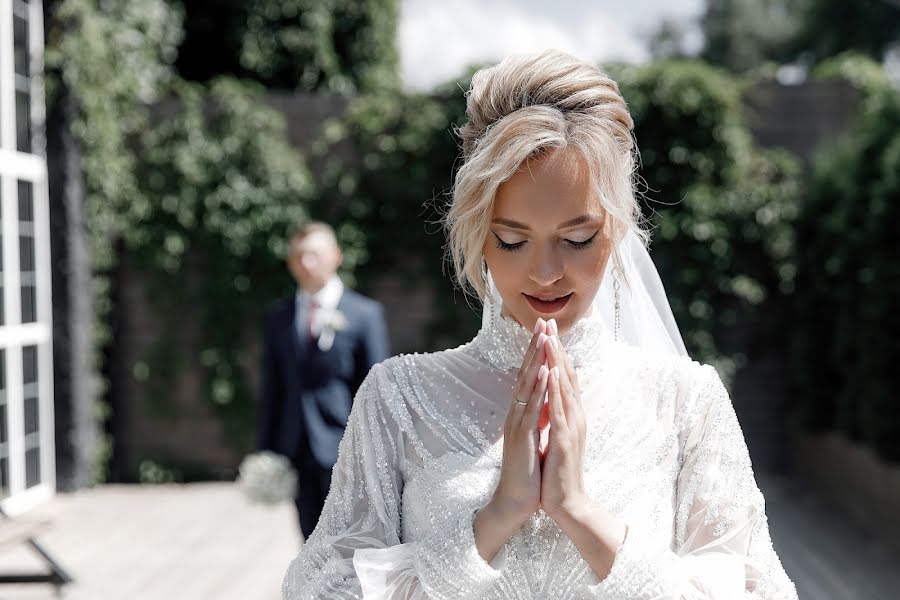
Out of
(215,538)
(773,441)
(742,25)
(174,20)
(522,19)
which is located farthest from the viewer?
(522,19)

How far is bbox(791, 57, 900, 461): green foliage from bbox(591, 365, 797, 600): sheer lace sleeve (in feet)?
13.9

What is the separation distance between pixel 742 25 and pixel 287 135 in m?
26.8

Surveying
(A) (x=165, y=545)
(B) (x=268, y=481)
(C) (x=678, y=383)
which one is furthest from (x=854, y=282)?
(C) (x=678, y=383)

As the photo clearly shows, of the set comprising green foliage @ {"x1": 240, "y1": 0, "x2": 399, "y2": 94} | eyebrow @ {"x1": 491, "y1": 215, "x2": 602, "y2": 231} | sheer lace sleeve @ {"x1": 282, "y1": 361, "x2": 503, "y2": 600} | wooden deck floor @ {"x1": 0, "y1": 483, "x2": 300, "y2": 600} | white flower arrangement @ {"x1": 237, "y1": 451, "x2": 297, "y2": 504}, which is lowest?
wooden deck floor @ {"x1": 0, "y1": 483, "x2": 300, "y2": 600}

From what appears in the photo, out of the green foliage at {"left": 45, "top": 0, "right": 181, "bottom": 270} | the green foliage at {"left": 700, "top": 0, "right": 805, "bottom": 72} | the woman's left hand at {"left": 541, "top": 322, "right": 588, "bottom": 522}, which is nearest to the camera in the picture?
the woman's left hand at {"left": 541, "top": 322, "right": 588, "bottom": 522}

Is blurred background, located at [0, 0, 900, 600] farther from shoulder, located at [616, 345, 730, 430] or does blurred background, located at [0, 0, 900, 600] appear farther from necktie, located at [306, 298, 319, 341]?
shoulder, located at [616, 345, 730, 430]

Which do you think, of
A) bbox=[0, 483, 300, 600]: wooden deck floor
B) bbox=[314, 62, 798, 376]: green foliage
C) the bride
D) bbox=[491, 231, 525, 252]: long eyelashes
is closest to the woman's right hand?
the bride

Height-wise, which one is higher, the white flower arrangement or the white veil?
the white veil

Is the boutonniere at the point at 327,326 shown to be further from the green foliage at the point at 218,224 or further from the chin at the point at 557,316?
the green foliage at the point at 218,224

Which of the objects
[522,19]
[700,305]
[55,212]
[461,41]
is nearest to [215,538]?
[55,212]

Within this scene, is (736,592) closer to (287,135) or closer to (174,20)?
(287,135)

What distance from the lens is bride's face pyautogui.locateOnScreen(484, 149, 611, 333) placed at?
1.31 meters

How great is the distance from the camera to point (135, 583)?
4852mm

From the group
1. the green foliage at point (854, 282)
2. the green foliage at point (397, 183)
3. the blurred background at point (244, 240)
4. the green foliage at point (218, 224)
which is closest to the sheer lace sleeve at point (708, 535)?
the green foliage at point (854, 282)
